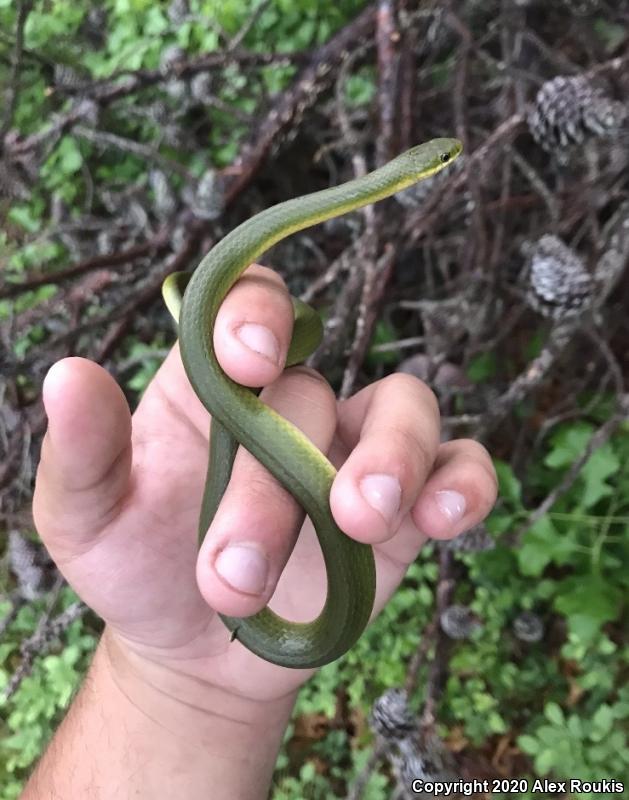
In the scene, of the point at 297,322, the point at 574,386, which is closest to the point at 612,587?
the point at 574,386

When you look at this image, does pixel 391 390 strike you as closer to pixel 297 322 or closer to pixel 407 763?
pixel 297 322

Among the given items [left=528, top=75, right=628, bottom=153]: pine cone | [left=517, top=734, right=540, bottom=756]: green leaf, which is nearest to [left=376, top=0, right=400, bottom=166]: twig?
[left=528, top=75, right=628, bottom=153]: pine cone

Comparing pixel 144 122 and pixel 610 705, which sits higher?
pixel 144 122

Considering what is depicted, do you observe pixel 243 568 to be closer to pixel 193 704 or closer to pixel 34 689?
pixel 193 704

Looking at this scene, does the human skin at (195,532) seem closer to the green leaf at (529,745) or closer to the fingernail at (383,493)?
the fingernail at (383,493)

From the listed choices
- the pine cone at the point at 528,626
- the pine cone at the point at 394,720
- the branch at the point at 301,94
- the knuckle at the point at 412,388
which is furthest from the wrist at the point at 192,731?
the branch at the point at 301,94

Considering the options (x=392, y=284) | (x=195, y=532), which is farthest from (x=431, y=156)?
(x=195, y=532)
